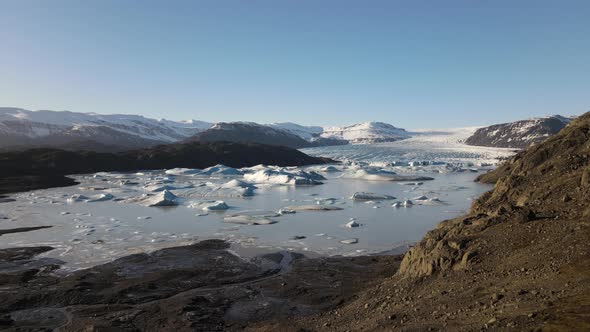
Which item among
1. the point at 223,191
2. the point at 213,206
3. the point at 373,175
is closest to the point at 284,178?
the point at 373,175

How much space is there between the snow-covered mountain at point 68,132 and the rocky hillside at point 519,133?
9907cm

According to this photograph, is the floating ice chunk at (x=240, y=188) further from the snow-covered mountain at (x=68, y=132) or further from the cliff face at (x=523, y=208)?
the snow-covered mountain at (x=68, y=132)

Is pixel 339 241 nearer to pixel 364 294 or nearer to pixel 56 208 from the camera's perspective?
pixel 364 294

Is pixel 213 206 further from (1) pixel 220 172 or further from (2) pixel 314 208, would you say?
(1) pixel 220 172

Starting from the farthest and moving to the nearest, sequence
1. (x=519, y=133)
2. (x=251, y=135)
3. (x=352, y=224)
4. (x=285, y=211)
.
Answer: (x=251, y=135), (x=519, y=133), (x=285, y=211), (x=352, y=224)

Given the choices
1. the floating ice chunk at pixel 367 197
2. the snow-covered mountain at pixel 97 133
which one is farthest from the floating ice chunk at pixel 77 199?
the snow-covered mountain at pixel 97 133

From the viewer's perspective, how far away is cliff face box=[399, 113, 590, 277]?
995 cm

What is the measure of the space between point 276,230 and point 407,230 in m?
5.98

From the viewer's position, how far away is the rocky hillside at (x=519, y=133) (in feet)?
388

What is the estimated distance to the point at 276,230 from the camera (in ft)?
71.5

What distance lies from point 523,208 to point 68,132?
149m

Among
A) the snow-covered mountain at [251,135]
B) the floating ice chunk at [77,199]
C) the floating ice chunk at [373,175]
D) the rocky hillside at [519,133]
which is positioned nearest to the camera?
the floating ice chunk at [77,199]

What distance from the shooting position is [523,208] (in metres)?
10.9

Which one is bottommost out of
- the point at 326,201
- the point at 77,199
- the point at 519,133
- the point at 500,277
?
the point at 77,199
